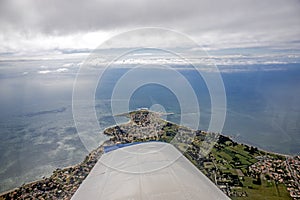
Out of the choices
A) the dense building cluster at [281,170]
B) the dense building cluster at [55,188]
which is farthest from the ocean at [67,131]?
the dense building cluster at [281,170]

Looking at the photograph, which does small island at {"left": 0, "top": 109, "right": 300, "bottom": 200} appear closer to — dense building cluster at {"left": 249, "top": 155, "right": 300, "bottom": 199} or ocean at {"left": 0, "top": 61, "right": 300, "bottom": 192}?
dense building cluster at {"left": 249, "top": 155, "right": 300, "bottom": 199}

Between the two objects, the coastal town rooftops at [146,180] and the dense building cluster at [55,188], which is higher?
the coastal town rooftops at [146,180]

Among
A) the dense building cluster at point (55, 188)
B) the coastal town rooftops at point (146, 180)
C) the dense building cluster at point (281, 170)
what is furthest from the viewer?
the dense building cluster at point (281, 170)

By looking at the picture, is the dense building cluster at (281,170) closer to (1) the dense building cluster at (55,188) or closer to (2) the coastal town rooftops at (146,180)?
(2) the coastal town rooftops at (146,180)

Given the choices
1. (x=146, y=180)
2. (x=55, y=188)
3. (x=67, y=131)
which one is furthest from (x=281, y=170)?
(x=67, y=131)

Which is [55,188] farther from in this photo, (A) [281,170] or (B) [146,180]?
(A) [281,170]

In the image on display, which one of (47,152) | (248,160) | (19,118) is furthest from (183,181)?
(19,118)

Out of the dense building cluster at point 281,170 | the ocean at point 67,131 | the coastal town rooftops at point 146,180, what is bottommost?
the ocean at point 67,131
